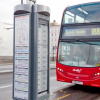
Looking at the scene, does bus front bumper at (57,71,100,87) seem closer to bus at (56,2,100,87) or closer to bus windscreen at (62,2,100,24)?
bus at (56,2,100,87)

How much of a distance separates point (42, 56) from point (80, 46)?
148 inches

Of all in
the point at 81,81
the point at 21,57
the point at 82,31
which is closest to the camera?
the point at 21,57

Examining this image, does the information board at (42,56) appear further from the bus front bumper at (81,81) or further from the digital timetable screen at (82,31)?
Result: the digital timetable screen at (82,31)

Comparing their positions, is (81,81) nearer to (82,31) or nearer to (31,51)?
(82,31)

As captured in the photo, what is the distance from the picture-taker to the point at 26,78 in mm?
5320

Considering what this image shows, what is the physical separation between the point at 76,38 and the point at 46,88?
393 centimetres

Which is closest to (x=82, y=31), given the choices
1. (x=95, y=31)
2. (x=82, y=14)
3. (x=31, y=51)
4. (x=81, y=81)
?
(x=95, y=31)

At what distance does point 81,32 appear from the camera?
29.2 ft

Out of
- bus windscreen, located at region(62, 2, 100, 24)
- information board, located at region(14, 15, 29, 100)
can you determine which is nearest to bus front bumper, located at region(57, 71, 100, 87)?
bus windscreen, located at region(62, 2, 100, 24)

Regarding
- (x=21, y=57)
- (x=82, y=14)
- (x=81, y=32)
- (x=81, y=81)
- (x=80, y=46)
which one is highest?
(x=82, y=14)

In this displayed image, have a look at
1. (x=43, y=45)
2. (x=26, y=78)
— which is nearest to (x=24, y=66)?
(x=26, y=78)

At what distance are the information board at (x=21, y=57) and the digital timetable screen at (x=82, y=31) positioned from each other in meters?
4.16

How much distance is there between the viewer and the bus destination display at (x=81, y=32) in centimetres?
856

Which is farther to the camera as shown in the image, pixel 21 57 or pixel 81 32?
pixel 81 32
